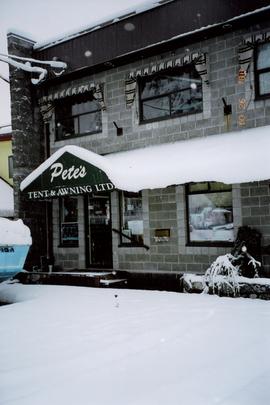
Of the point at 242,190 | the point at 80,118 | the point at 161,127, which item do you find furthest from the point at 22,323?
the point at 80,118

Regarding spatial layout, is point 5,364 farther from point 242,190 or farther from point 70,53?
point 70,53

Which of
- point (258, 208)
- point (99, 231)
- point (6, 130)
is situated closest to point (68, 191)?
point (99, 231)

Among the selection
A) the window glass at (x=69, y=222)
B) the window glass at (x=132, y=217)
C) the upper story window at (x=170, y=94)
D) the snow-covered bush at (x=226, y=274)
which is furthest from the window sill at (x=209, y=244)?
the window glass at (x=69, y=222)

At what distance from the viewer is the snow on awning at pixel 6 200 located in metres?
17.7

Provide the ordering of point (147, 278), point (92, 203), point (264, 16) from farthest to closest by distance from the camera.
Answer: point (92, 203) < point (147, 278) < point (264, 16)

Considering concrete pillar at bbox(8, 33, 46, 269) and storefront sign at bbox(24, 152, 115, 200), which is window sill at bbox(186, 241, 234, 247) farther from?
concrete pillar at bbox(8, 33, 46, 269)

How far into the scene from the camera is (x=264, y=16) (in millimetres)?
9625

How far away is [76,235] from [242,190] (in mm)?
5582

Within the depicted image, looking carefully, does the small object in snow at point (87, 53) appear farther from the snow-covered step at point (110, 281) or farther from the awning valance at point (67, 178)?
the snow-covered step at point (110, 281)

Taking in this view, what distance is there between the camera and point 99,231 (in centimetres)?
1259

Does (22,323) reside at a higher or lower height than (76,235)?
lower

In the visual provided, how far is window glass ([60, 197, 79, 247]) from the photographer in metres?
13.1

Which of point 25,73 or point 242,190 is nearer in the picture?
point 242,190

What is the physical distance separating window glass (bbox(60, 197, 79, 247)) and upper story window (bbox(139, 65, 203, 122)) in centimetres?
358
